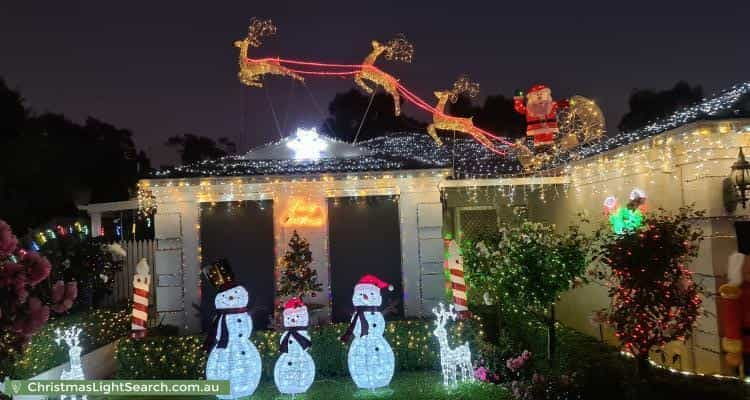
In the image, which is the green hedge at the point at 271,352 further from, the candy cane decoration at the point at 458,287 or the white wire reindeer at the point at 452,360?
the white wire reindeer at the point at 452,360

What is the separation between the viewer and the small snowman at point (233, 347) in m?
7.91

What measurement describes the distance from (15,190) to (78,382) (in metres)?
15.5

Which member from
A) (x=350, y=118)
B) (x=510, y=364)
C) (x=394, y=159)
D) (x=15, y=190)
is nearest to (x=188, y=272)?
(x=394, y=159)

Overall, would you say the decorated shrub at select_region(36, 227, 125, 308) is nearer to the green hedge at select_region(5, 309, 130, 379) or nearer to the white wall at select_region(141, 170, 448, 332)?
the green hedge at select_region(5, 309, 130, 379)

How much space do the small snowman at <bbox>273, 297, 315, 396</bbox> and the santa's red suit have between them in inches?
211

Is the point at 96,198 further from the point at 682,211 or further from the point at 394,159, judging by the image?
the point at 682,211

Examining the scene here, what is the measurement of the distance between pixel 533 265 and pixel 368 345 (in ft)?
8.51

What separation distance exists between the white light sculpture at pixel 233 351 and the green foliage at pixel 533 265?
12.2ft

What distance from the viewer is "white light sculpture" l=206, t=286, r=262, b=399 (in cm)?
791

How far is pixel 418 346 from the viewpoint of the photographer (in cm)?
902

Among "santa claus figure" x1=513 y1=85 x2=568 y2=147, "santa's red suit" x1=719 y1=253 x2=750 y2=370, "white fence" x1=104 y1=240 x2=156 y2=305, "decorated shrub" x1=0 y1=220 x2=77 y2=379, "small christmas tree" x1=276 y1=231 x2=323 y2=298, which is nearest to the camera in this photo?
"decorated shrub" x1=0 y1=220 x2=77 y2=379

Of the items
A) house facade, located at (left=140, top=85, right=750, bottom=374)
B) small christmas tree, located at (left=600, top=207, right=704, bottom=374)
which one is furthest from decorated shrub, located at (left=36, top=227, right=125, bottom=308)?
small christmas tree, located at (left=600, top=207, right=704, bottom=374)

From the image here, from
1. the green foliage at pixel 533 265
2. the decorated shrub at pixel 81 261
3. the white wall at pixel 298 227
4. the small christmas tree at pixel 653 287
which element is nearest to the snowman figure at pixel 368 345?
the green foliage at pixel 533 265

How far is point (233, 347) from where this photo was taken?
7957 millimetres
